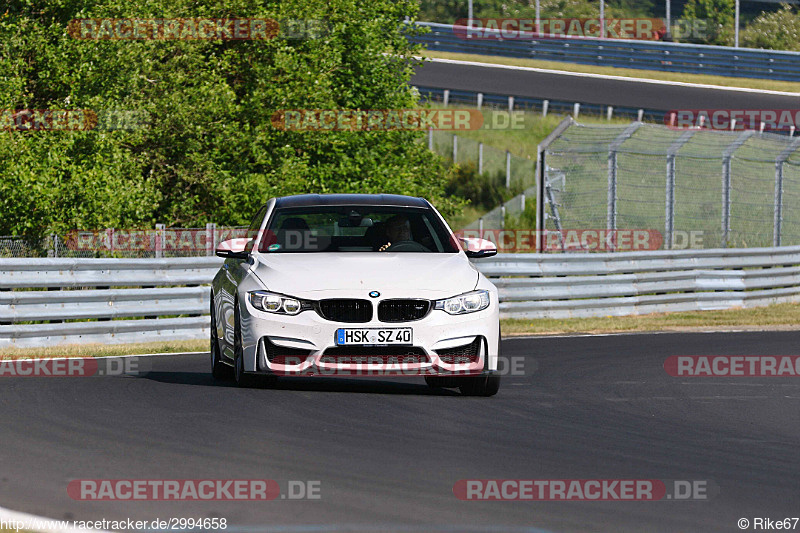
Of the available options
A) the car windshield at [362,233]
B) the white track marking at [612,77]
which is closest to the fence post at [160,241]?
the car windshield at [362,233]

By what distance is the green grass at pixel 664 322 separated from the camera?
1964cm

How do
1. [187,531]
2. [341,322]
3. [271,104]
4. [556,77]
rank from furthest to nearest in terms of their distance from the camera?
1. [556,77]
2. [271,104]
3. [341,322]
4. [187,531]

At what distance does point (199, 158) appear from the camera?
24.9 m

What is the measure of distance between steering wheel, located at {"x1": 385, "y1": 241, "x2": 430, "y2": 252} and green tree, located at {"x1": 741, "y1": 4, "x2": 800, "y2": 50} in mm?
50481

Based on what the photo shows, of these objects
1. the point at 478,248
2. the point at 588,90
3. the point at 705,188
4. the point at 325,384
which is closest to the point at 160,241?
the point at 325,384

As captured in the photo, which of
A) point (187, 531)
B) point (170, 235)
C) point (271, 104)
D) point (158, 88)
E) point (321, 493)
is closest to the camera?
point (187, 531)

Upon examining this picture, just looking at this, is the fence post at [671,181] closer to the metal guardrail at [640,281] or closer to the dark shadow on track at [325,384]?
the metal guardrail at [640,281]

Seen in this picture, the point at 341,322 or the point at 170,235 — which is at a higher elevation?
the point at 341,322

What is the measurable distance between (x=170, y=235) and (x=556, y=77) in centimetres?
2894

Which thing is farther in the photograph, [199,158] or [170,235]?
[199,158]

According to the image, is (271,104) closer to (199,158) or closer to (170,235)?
(199,158)

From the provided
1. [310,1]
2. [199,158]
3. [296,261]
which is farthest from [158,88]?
[296,261]

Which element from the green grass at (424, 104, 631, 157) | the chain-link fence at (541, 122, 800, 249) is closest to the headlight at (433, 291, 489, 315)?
the chain-link fence at (541, 122, 800, 249)

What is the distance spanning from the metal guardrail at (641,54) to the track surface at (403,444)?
3310 cm
